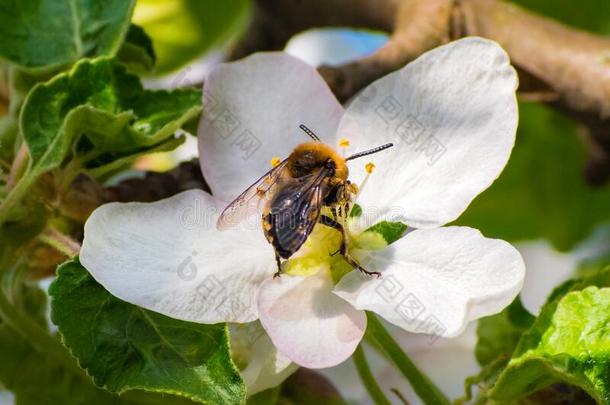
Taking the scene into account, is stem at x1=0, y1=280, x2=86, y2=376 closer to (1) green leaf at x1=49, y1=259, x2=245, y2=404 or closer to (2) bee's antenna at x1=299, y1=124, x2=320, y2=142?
(1) green leaf at x1=49, y1=259, x2=245, y2=404

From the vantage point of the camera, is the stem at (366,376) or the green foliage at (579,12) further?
the green foliage at (579,12)

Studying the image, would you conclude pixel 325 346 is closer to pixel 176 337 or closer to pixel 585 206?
pixel 176 337

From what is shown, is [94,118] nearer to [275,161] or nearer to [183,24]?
[275,161]

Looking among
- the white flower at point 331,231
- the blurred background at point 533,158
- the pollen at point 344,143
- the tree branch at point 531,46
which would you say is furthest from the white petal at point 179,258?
the blurred background at point 533,158

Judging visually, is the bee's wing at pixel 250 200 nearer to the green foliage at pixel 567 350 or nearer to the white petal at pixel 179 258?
the white petal at pixel 179 258

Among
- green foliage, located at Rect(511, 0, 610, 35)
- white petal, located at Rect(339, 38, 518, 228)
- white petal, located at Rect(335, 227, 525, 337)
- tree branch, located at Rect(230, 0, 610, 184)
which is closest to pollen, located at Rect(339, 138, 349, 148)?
white petal, located at Rect(339, 38, 518, 228)
